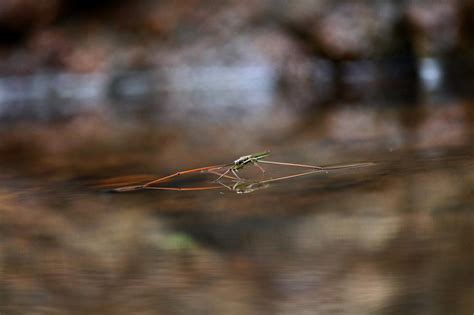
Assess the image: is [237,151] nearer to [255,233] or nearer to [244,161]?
[244,161]

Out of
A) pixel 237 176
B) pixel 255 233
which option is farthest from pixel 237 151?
pixel 255 233

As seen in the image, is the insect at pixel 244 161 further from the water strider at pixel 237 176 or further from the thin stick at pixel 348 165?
the thin stick at pixel 348 165

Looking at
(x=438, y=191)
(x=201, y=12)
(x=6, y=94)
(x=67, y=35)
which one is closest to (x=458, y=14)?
(x=201, y=12)

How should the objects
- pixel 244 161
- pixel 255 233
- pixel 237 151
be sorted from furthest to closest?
pixel 237 151
pixel 244 161
pixel 255 233

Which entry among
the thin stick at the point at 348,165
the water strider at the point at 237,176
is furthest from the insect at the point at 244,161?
the thin stick at the point at 348,165

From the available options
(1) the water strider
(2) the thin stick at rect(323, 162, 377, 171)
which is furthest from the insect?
(2) the thin stick at rect(323, 162, 377, 171)

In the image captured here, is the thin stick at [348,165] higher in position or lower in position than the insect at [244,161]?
lower

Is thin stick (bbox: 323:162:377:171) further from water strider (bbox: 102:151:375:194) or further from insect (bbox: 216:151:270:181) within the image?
insect (bbox: 216:151:270:181)
